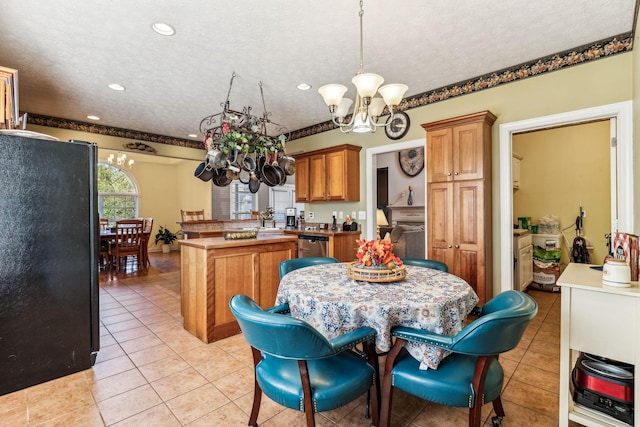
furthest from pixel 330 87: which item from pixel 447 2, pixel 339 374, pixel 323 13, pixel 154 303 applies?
pixel 154 303

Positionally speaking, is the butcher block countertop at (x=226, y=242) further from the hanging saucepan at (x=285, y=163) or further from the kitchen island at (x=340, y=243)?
the kitchen island at (x=340, y=243)

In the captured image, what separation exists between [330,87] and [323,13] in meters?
0.60

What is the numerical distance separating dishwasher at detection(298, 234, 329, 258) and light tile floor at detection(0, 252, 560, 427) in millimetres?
1869

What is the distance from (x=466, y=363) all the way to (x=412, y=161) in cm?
603

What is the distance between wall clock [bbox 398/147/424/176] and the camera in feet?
22.6

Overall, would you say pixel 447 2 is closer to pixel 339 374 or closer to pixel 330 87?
pixel 330 87

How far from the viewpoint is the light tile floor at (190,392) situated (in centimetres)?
176

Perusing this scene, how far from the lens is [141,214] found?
886 cm

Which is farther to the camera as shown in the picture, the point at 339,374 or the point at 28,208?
the point at 28,208

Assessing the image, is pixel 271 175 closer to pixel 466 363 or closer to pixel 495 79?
pixel 495 79

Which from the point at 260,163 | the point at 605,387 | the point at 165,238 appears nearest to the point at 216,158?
the point at 260,163

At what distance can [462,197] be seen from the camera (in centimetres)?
317

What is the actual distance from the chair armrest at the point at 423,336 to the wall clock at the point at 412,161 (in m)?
5.92

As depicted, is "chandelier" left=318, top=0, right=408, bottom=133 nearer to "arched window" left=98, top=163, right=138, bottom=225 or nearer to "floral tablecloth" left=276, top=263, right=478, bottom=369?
"floral tablecloth" left=276, top=263, right=478, bottom=369
